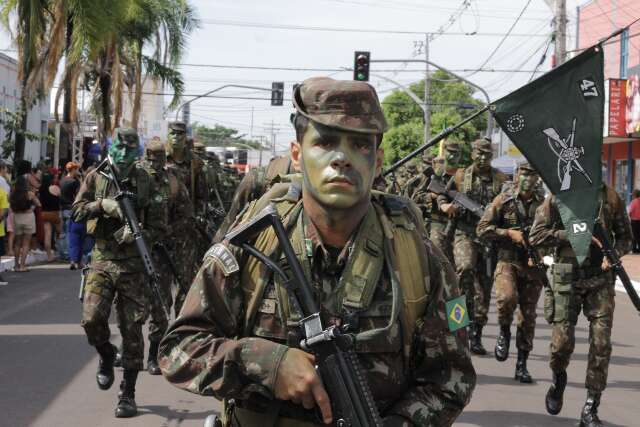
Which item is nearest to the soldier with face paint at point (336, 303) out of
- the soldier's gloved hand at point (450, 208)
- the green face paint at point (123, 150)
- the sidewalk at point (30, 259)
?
the green face paint at point (123, 150)

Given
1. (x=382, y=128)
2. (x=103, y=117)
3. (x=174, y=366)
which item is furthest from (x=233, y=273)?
(x=103, y=117)

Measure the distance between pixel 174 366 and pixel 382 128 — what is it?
2.95 feet

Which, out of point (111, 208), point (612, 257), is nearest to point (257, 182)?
point (111, 208)

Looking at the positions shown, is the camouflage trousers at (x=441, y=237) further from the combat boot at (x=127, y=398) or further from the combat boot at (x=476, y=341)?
the combat boot at (x=127, y=398)

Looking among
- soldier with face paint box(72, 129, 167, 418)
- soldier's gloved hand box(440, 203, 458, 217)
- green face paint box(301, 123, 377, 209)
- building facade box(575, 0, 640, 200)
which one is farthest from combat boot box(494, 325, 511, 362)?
building facade box(575, 0, 640, 200)

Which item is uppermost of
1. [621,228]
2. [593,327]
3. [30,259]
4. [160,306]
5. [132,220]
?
[621,228]

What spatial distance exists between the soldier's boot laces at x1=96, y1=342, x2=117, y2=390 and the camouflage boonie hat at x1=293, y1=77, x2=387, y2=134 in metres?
4.67

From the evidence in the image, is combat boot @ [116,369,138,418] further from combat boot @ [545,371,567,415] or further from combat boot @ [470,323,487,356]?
combat boot @ [470,323,487,356]

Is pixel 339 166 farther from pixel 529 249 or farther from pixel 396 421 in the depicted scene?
pixel 529 249

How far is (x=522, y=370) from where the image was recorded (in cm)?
815

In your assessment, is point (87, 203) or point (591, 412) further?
point (87, 203)

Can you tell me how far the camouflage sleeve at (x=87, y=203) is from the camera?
277 inches

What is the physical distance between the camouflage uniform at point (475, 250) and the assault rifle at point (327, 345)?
23.8 feet

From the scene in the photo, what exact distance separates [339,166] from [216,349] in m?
0.62
